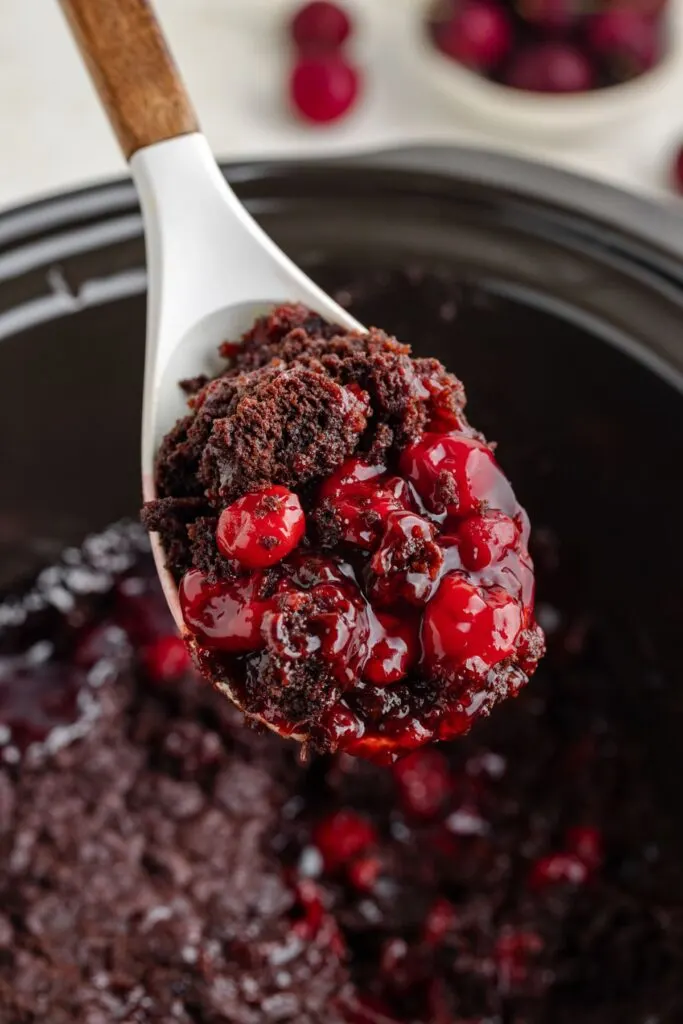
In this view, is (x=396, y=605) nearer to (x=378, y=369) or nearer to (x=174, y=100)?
(x=378, y=369)

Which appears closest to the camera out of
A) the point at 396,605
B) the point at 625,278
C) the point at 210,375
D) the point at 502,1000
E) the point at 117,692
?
the point at 396,605

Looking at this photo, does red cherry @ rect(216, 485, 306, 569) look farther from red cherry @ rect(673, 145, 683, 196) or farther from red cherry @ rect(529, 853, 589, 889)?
red cherry @ rect(673, 145, 683, 196)

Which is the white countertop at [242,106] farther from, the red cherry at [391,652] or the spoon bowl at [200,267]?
the red cherry at [391,652]

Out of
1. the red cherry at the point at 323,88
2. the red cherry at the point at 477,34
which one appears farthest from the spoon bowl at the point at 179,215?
the red cherry at the point at 477,34

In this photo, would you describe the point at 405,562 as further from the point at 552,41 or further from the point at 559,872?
the point at 552,41

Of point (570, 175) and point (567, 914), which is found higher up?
point (570, 175)

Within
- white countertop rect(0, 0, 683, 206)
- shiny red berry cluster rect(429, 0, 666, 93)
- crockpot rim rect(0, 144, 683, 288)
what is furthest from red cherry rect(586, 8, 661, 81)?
crockpot rim rect(0, 144, 683, 288)

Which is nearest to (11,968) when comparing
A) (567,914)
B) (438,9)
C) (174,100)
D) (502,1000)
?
(502,1000)
